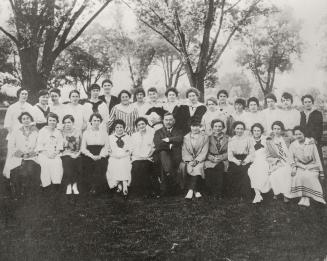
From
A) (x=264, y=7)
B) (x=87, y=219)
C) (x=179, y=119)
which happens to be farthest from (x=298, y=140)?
(x=264, y=7)

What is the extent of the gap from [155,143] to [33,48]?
5039mm

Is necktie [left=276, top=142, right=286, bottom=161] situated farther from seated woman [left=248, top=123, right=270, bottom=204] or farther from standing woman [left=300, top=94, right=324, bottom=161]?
standing woman [left=300, top=94, right=324, bottom=161]

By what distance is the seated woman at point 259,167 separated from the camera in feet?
19.5

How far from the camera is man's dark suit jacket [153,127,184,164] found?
21.5 feet

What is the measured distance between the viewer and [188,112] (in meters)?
6.91

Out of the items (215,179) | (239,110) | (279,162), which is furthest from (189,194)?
(239,110)

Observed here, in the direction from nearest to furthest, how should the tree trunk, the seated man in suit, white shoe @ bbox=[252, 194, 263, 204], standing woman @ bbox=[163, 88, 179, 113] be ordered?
white shoe @ bbox=[252, 194, 263, 204] < the seated man in suit < standing woman @ bbox=[163, 88, 179, 113] < the tree trunk

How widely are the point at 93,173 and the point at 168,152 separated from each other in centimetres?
125

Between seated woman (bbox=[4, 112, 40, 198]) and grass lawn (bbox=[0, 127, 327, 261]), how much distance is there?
383mm

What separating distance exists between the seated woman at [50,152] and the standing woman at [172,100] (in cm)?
188

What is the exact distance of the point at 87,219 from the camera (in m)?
5.00

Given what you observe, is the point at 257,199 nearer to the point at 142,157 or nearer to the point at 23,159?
the point at 142,157

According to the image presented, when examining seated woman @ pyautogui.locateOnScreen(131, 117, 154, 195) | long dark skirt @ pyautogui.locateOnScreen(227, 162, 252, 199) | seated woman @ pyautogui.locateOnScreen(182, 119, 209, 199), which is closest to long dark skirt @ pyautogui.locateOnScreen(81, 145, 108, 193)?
seated woman @ pyautogui.locateOnScreen(131, 117, 154, 195)

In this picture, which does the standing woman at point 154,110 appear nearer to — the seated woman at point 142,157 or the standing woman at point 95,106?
the seated woman at point 142,157
